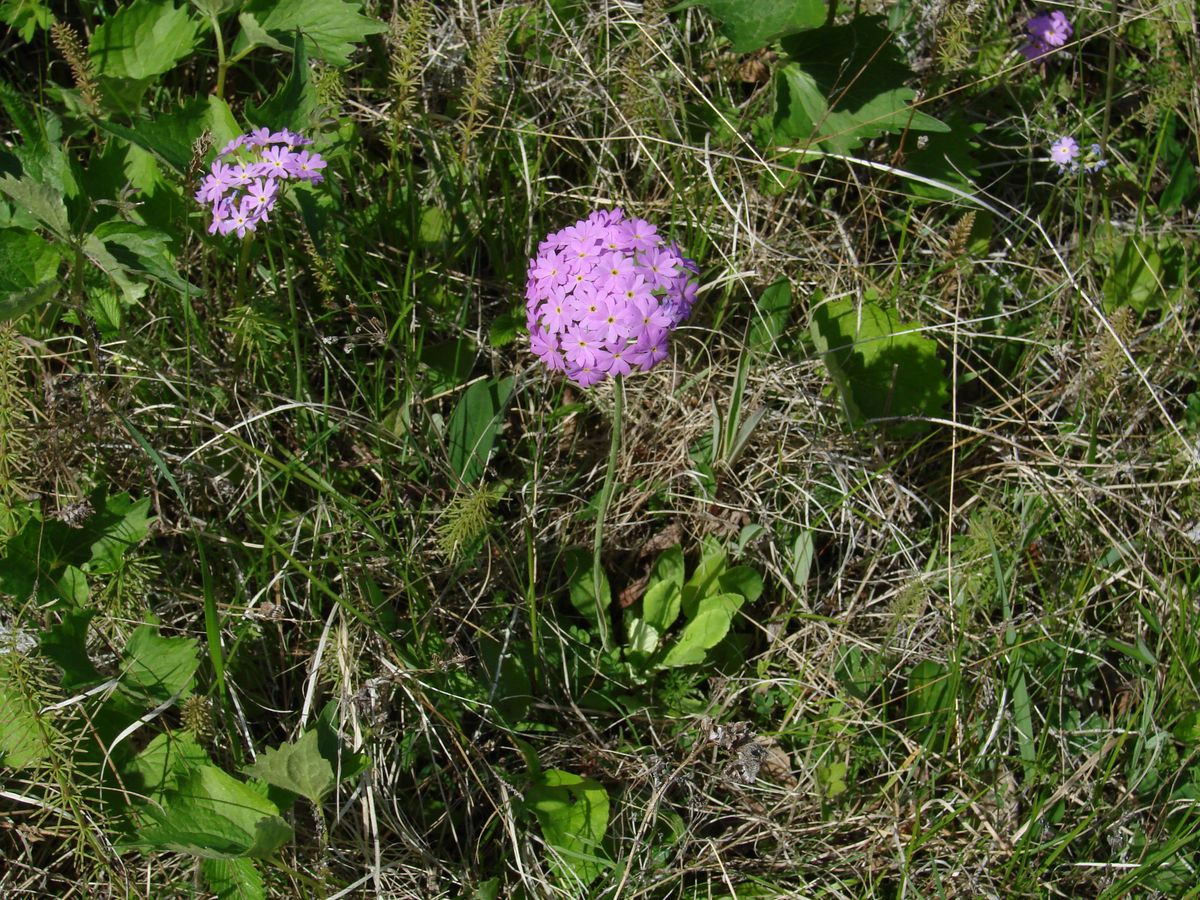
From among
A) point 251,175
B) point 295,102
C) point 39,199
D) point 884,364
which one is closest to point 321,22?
point 295,102

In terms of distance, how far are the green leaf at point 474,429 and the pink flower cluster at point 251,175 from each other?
636 millimetres

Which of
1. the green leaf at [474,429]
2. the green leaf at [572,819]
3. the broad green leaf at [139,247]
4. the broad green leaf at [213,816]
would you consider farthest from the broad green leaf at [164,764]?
the broad green leaf at [139,247]

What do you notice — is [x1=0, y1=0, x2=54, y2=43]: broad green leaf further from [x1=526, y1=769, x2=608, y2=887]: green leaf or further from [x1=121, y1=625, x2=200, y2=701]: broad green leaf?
[x1=526, y1=769, x2=608, y2=887]: green leaf

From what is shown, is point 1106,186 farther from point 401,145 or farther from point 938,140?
point 401,145

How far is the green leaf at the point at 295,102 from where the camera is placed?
2586 mm

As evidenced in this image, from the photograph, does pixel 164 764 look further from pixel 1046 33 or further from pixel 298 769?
pixel 1046 33

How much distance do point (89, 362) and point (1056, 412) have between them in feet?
8.69

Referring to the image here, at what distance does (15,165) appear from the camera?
259 centimetres

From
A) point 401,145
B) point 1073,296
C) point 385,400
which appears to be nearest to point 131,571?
point 385,400

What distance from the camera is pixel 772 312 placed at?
2.98 m

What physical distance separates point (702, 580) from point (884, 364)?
0.80m

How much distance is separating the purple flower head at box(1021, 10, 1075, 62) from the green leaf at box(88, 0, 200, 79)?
2483 millimetres

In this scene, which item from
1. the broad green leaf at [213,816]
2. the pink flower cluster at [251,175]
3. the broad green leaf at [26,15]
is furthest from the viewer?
the broad green leaf at [26,15]

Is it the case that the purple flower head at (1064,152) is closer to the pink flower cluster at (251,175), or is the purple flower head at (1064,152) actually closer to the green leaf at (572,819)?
the pink flower cluster at (251,175)
